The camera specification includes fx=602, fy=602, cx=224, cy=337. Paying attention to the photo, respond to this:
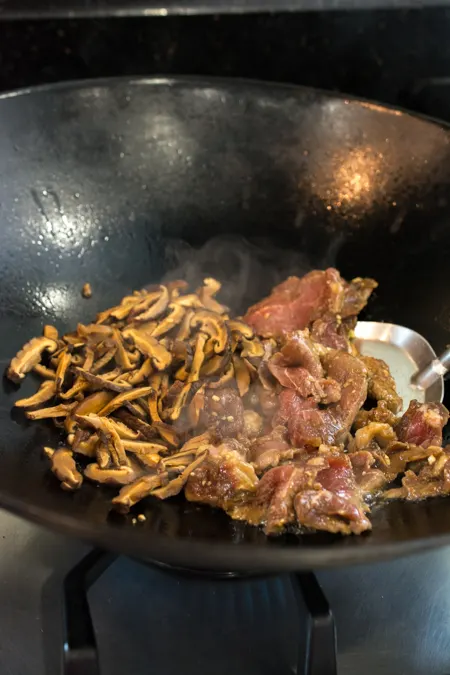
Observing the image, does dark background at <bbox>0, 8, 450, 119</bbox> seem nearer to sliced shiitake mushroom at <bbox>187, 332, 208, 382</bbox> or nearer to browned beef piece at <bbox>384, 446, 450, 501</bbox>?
sliced shiitake mushroom at <bbox>187, 332, 208, 382</bbox>

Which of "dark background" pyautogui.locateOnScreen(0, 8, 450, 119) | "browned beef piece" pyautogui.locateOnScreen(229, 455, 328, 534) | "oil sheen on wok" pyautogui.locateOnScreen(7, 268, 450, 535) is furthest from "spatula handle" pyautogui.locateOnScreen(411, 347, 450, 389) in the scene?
"dark background" pyautogui.locateOnScreen(0, 8, 450, 119)

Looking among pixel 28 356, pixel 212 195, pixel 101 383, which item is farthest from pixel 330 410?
pixel 212 195

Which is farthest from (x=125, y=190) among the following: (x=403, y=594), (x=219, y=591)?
(x=403, y=594)

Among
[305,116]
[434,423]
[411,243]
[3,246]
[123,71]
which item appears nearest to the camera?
[434,423]

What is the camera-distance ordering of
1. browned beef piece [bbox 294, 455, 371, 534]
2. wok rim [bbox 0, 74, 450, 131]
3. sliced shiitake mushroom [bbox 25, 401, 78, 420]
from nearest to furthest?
1. browned beef piece [bbox 294, 455, 371, 534]
2. sliced shiitake mushroom [bbox 25, 401, 78, 420]
3. wok rim [bbox 0, 74, 450, 131]

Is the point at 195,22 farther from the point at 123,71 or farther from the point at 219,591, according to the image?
the point at 219,591

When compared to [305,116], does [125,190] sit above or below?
below
